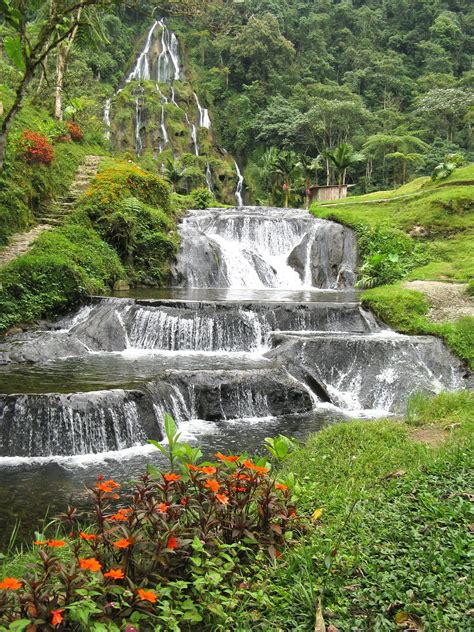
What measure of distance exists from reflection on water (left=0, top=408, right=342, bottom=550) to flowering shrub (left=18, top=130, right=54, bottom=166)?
12.8 metres

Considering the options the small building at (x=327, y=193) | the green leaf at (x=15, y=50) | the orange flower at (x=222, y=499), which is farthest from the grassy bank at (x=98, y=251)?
the small building at (x=327, y=193)

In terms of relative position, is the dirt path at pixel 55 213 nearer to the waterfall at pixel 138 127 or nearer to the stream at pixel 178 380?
the stream at pixel 178 380

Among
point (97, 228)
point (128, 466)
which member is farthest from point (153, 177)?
point (128, 466)

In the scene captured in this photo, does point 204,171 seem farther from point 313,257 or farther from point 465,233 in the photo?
point 465,233

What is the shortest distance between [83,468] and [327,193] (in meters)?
27.7

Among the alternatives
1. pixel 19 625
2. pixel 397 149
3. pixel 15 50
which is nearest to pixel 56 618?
pixel 19 625

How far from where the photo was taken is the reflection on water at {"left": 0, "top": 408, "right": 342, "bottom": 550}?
5.35 meters

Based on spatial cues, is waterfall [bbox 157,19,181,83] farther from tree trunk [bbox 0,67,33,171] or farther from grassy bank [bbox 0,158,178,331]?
tree trunk [bbox 0,67,33,171]

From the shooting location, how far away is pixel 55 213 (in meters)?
17.0

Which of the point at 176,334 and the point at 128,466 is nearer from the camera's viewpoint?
the point at 128,466

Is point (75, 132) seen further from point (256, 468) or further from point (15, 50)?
point (256, 468)

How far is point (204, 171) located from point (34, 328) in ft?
96.6

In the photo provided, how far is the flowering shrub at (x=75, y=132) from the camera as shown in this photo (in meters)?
24.0

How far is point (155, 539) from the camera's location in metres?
2.79
